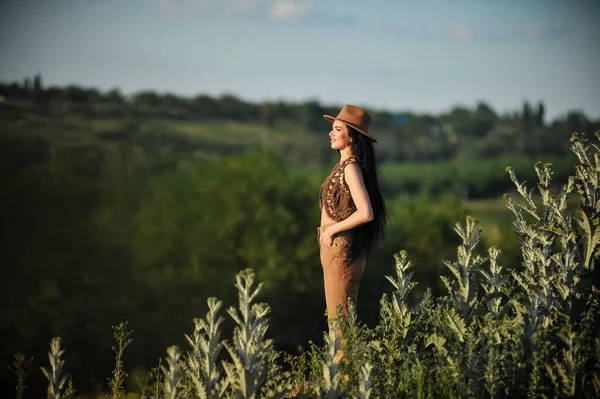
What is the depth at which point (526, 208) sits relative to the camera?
5555mm

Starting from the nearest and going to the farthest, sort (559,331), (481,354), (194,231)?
(481,354), (559,331), (194,231)

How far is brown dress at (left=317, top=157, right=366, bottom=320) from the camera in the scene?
5.21m

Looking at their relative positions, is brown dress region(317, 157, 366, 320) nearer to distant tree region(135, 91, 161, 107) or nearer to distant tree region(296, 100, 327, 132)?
distant tree region(135, 91, 161, 107)

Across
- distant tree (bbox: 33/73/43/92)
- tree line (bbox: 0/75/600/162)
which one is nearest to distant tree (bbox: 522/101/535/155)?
tree line (bbox: 0/75/600/162)

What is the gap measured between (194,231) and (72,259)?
20.0 ft

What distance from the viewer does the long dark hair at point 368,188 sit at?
5324 mm

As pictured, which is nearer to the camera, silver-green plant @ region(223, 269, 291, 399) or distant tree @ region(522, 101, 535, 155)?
silver-green plant @ region(223, 269, 291, 399)

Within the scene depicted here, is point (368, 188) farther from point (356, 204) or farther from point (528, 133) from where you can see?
point (528, 133)

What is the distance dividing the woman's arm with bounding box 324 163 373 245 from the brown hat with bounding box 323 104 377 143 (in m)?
0.31

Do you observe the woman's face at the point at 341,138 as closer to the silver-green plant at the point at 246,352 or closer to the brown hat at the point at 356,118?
the brown hat at the point at 356,118

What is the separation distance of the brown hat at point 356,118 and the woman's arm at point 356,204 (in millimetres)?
→ 314

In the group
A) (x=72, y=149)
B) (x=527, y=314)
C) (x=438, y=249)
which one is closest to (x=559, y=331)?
(x=527, y=314)

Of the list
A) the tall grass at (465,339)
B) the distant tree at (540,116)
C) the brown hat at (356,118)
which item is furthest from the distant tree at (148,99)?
the tall grass at (465,339)

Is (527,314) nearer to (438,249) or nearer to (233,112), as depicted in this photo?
(438,249)
